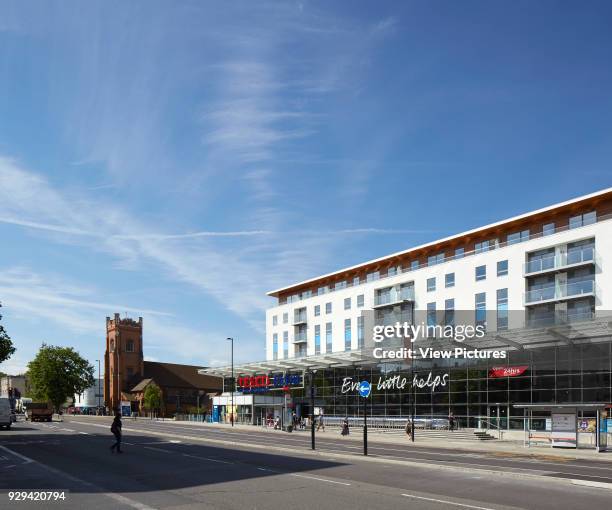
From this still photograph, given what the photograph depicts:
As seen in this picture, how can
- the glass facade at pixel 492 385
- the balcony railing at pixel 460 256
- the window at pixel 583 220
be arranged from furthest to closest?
the balcony railing at pixel 460 256 → the window at pixel 583 220 → the glass facade at pixel 492 385

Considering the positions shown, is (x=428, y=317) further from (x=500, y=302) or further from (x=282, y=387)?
(x=282, y=387)

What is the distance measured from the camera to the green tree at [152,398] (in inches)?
4830

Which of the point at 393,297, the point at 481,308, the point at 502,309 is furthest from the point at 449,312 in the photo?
the point at 393,297

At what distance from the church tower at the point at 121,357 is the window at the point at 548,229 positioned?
102 metres

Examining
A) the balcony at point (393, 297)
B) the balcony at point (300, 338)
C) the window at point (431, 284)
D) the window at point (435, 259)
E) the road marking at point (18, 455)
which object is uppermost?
the window at point (435, 259)

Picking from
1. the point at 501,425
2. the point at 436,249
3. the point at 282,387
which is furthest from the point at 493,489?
the point at 282,387

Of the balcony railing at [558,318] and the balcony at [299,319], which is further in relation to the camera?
the balcony at [299,319]

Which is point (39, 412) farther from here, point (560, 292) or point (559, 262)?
point (559, 262)

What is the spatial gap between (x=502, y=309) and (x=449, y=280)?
7308 millimetres

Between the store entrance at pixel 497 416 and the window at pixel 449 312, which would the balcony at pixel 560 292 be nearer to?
the window at pixel 449 312

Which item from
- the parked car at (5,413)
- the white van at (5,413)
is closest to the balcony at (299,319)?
the parked car at (5,413)

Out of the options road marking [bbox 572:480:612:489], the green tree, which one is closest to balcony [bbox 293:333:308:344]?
the green tree

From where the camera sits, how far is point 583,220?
57.6 metres

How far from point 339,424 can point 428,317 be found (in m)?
14.6
